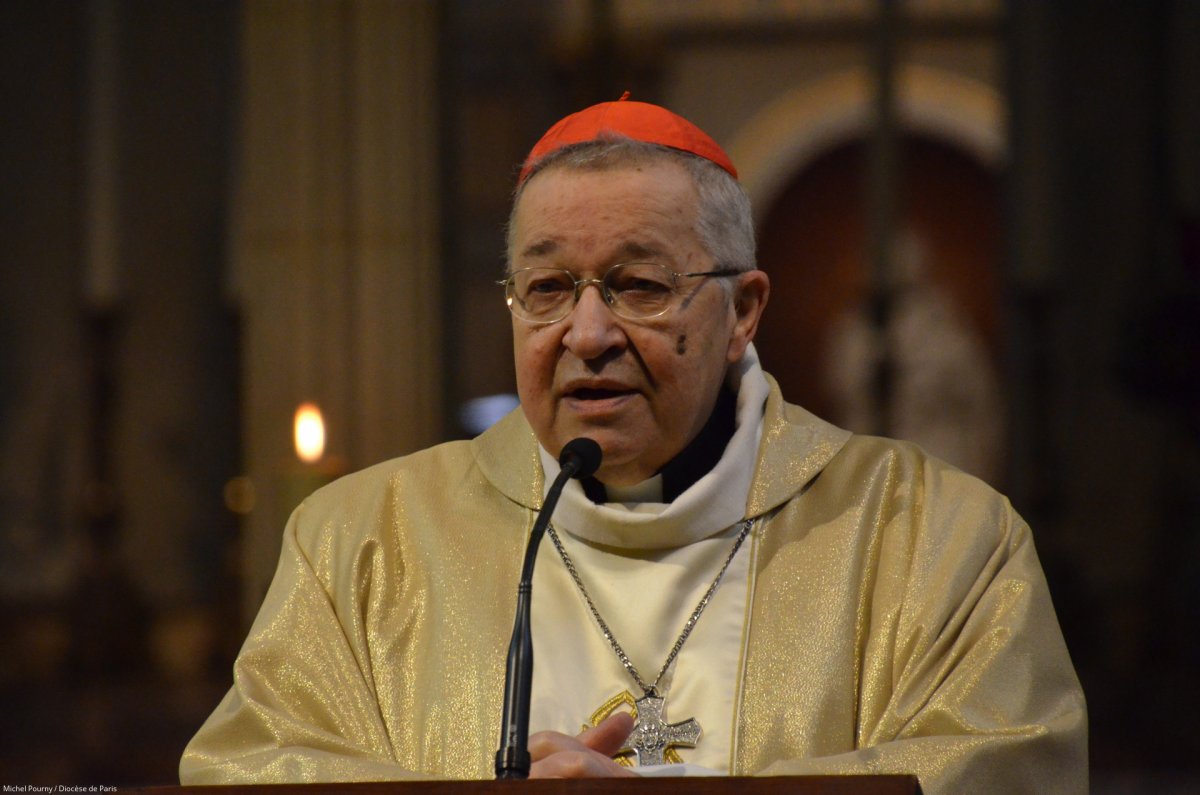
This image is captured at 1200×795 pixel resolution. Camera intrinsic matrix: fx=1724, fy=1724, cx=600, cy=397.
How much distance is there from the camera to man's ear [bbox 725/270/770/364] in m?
2.92

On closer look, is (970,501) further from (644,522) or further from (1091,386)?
(1091,386)

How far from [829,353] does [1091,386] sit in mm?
1073

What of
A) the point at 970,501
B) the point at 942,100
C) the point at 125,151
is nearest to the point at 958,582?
the point at 970,501

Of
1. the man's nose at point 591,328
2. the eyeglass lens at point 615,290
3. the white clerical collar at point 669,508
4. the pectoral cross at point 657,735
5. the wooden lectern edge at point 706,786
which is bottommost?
the pectoral cross at point 657,735

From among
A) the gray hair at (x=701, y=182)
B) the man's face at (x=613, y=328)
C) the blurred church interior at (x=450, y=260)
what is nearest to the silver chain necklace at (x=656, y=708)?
the man's face at (x=613, y=328)

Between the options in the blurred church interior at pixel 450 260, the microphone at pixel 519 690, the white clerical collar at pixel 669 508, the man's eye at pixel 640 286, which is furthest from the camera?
the blurred church interior at pixel 450 260

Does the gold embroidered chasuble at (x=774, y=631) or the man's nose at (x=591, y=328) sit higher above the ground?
the man's nose at (x=591, y=328)

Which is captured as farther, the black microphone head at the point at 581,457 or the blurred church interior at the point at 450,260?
the blurred church interior at the point at 450,260

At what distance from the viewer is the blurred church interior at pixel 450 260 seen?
7.05 meters

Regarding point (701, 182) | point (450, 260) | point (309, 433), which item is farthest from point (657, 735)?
point (450, 260)

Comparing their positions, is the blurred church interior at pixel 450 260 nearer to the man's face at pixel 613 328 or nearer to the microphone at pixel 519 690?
the man's face at pixel 613 328

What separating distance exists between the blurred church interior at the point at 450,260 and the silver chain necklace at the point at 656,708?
14.0 ft

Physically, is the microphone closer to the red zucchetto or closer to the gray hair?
the gray hair

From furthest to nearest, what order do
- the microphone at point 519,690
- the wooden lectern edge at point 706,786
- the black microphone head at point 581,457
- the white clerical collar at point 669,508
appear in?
the white clerical collar at point 669,508 → the black microphone head at point 581,457 → the microphone at point 519,690 → the wooden lectern edge at point 706,786
